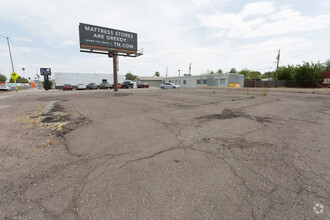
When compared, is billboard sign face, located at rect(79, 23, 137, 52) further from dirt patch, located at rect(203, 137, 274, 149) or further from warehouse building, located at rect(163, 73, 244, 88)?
dirt patch, located at rect(203, 137, 274, 149)

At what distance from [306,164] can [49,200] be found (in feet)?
14.6

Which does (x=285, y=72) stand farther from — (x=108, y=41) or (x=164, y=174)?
(x=164, y=174)

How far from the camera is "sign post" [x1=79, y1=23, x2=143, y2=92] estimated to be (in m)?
24.6

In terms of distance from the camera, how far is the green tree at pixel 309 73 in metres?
33.4

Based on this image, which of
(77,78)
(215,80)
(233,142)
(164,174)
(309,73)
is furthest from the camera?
(77,78)

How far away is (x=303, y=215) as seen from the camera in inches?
75.7

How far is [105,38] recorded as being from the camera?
26.5 meters

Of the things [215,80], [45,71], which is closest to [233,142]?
[215,80]

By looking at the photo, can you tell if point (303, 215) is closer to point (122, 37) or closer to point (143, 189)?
point (143, 189)

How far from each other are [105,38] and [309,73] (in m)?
42.0

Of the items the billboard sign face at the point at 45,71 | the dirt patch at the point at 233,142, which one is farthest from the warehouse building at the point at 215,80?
the dirt patch at the point at 233,142

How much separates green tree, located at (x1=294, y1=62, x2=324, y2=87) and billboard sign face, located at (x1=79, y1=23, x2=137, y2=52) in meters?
36.6

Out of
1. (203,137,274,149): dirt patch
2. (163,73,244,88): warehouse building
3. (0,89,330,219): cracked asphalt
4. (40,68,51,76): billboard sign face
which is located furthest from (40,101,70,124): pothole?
(163,73,244,88): warehouse building

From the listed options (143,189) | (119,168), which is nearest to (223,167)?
(143,189)
